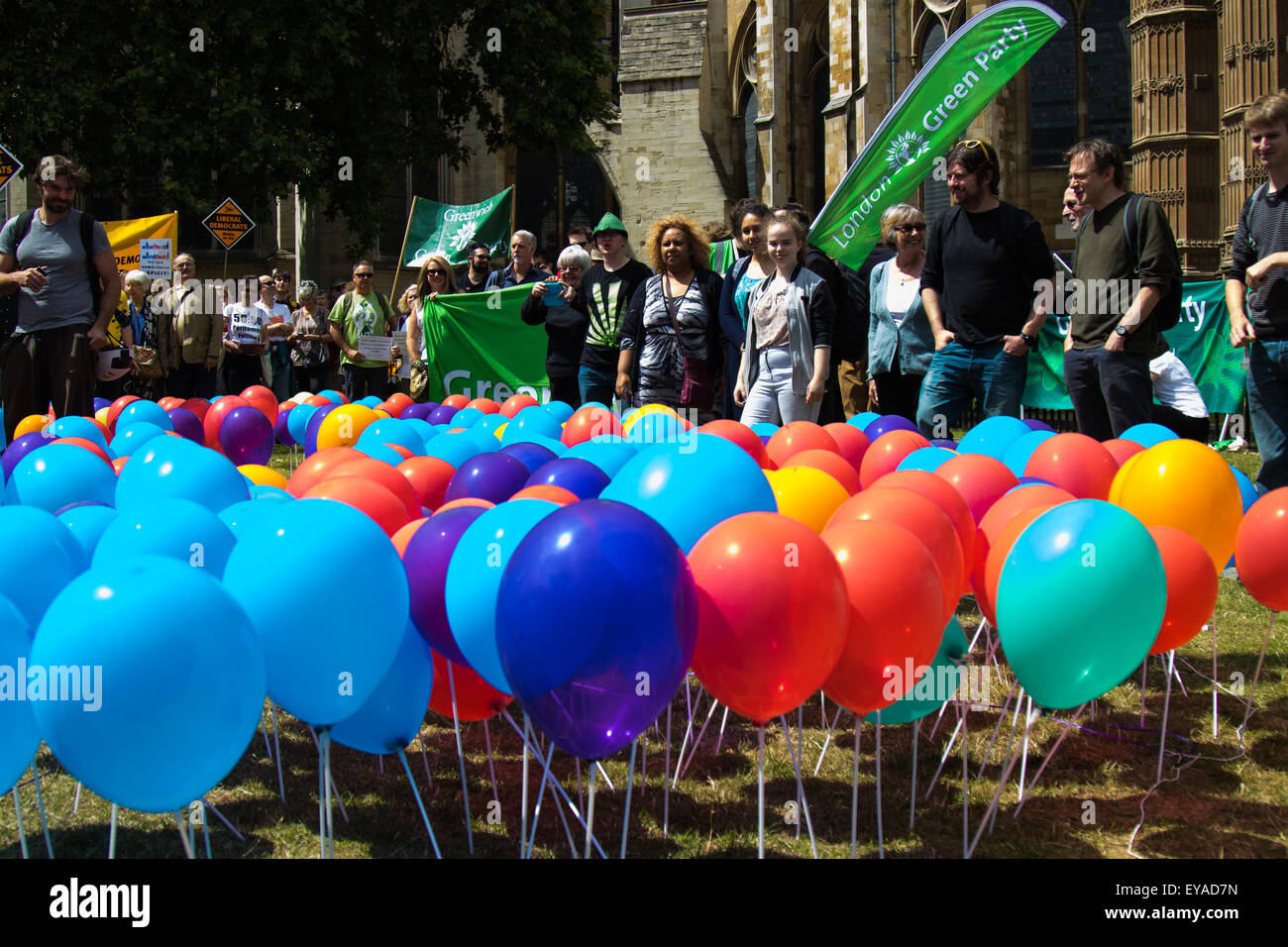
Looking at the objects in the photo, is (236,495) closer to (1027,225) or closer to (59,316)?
(59,316)

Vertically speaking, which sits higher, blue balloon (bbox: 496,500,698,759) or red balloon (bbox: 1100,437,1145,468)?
red balloon (bbox: 1100,437,1145,468)

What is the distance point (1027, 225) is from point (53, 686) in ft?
15.8

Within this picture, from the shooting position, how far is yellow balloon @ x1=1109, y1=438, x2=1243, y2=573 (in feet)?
12.3

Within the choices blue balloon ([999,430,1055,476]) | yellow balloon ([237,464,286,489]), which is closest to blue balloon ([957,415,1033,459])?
blue balloon ([999,430,1055,476])

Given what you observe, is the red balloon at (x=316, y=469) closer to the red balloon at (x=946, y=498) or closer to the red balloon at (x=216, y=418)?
the red balloon at (x=946, y=498)

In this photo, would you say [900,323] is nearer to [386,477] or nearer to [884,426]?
[884,426]

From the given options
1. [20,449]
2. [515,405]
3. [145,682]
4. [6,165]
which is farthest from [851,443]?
[6,165]

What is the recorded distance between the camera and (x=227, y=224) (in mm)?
15836

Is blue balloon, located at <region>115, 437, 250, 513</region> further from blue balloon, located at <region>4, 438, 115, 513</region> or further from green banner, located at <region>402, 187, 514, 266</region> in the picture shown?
green banner, located at <region>402, 187, 514, 266</region>

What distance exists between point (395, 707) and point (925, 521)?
1530 millimetres

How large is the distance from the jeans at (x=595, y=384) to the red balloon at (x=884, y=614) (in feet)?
16.7

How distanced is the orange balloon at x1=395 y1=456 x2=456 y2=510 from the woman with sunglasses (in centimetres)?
Answer: 333

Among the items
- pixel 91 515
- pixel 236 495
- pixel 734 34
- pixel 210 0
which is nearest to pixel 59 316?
pixel 236 495
